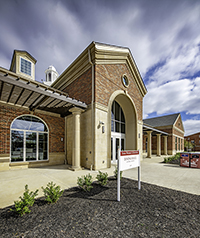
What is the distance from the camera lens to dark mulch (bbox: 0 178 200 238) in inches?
101

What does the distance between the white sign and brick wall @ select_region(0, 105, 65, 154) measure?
7.78 metres

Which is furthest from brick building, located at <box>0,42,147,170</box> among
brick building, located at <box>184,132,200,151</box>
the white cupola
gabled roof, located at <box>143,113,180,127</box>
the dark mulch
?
brick building, located at <box>184,132,200,151</box>

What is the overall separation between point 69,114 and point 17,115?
3.69 metres

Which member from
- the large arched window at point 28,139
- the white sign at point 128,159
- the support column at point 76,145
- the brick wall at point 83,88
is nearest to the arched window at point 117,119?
the brick wall at point 83,88

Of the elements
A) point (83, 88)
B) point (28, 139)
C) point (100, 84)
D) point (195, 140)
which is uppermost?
point (100, 84)

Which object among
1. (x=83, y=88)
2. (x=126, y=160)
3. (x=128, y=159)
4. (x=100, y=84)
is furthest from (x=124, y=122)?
(x=126, y=160)

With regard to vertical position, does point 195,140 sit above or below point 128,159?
below

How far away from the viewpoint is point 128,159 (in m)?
4.45

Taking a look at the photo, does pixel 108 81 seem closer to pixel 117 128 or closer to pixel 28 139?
pixel 117 128

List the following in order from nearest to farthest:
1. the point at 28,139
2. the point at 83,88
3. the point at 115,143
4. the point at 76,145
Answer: the point at 76,145, the point at 28,139, the point at 83,88, the point at 115,143

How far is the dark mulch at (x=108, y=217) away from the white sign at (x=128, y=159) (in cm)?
92

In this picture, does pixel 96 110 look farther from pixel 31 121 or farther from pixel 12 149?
pixel 12 149

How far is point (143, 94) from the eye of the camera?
16.2 metres

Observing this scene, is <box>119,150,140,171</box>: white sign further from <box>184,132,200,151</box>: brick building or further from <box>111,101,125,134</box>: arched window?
<box>184,132,200,151</box>: brick building
